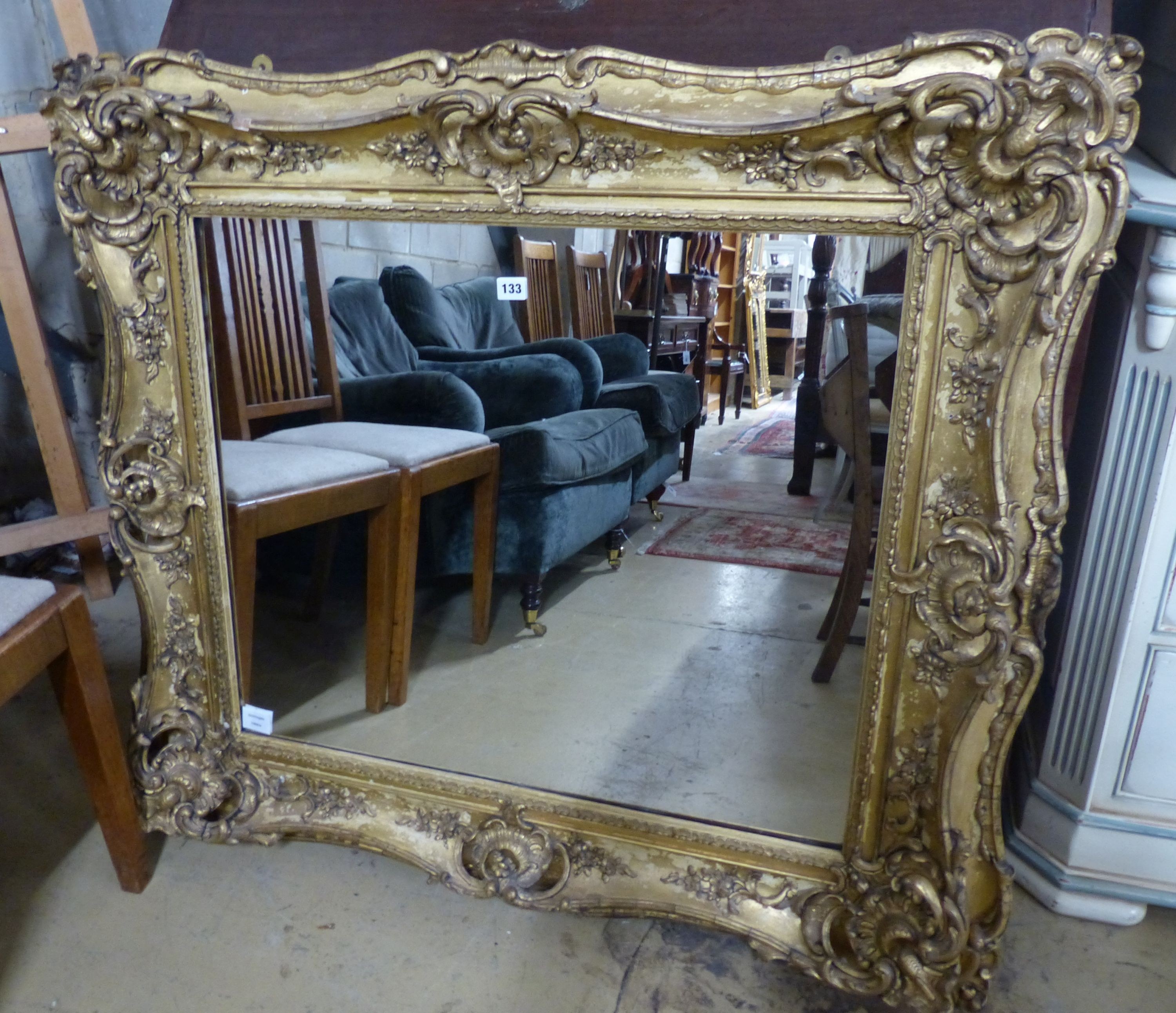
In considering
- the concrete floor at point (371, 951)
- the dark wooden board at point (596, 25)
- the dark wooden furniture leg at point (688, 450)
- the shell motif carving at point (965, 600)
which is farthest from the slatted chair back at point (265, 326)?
the shell motif carving at point (965, 600)

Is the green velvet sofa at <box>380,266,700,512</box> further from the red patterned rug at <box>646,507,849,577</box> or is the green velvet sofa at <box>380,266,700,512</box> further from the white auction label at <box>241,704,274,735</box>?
the white auction label at <box>241,704,274,735</box>

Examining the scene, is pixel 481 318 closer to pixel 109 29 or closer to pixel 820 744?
pixel 820 744

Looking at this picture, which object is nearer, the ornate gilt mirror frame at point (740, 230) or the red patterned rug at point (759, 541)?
the ornate gilt mirror frame at point (740, 230)

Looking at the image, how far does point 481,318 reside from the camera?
1.31 m

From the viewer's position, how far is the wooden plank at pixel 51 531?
6.15 ft

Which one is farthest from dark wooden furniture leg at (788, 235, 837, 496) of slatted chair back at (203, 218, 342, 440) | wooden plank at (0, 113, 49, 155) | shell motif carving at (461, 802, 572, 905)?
wooden plank at (0, 113, 49, 155)

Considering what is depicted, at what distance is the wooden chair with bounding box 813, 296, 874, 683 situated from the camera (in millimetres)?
1113

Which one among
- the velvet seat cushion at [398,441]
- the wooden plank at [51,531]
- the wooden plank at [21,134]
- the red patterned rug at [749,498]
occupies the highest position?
the wooden plank at [21,134]

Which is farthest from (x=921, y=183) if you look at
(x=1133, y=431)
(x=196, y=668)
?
(x=196, y=668)

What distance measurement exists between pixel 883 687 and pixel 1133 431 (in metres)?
0.51

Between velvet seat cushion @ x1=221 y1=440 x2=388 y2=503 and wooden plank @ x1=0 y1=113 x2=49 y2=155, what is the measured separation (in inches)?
37.7

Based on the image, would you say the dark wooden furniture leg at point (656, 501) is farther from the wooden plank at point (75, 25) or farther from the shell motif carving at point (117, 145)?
the wooden plank at point (75, 25)

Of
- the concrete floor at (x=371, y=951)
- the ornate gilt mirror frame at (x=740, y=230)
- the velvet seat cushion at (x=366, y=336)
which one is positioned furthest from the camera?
the velvet seat cushion at (x=366, y=336)

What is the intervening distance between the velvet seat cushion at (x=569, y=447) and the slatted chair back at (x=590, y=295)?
0.45ft
